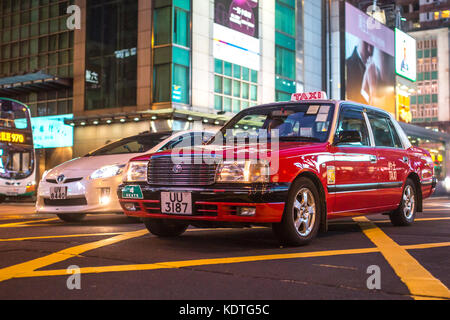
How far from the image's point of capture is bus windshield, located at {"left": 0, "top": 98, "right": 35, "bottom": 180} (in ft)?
57.9

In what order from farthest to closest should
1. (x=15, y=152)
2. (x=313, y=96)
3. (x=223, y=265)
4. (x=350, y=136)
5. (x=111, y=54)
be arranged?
(x=111, y=54) < (x=15, y=152) < (x=313, y=96) < (x=350, y=136) < (x=223, y=265)

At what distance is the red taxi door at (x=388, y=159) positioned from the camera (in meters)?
6.84

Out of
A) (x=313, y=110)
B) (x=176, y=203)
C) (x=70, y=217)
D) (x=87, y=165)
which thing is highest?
(x=313, y=110)

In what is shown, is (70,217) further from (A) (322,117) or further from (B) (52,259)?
(A) (322,117)

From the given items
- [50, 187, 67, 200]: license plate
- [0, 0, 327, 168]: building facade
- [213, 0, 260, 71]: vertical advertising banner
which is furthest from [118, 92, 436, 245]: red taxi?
[213, 0, 260, 71]: vertical advertising banner

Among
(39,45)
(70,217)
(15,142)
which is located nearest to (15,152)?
(15,142)

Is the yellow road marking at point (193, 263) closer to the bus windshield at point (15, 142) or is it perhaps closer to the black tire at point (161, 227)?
the black tire at point (161, 227)

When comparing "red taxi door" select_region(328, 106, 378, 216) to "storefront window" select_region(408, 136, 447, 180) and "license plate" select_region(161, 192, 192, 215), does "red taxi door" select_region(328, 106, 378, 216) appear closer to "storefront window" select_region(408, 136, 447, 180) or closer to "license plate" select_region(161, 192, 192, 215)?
"license plate" select_region(161, 192, 192, 215)

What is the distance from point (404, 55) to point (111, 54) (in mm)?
33995

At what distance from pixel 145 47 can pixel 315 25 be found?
1588 centimetres

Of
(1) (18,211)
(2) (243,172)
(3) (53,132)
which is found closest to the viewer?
(2) (243,172)

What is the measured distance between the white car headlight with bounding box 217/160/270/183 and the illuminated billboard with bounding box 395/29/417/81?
48.4 meters

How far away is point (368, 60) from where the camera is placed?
149 ft

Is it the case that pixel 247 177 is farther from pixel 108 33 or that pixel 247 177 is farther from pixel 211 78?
pixel 108 33
